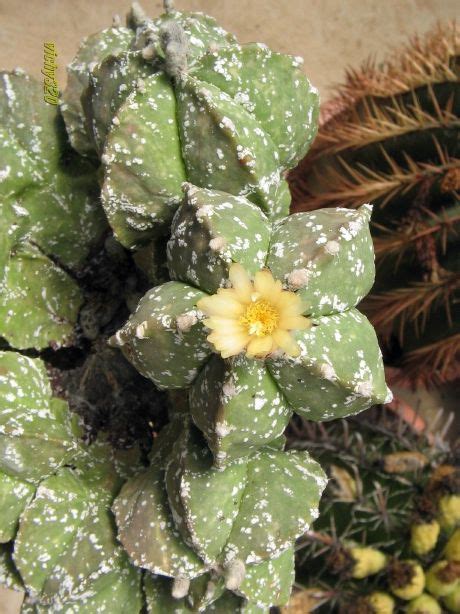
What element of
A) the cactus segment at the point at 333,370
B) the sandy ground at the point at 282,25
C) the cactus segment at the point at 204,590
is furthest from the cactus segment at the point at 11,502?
the sandy ground at the point at 282,25

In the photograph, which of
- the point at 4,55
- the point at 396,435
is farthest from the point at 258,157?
the point at 4,55

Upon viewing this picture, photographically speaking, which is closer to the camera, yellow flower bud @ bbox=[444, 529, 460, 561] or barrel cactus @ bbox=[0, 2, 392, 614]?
barrel cactus @ bbox=[0, 2, 392, 614]

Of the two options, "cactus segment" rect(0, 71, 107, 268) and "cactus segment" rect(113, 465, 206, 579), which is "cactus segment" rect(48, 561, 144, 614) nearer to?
"cactus segment" rect(113, 465, 206, 579)

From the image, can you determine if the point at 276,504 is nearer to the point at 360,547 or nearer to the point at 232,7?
the point at 360,547

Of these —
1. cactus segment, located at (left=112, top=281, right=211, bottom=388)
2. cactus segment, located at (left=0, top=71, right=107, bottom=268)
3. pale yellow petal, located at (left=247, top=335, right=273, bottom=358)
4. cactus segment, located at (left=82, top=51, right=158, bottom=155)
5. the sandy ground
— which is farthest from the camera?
the sandy ground

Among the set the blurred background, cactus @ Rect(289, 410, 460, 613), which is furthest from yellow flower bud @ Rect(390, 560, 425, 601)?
the blurred background

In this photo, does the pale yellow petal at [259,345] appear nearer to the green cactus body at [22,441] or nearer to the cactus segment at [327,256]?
the cactus segment at [327,256]
